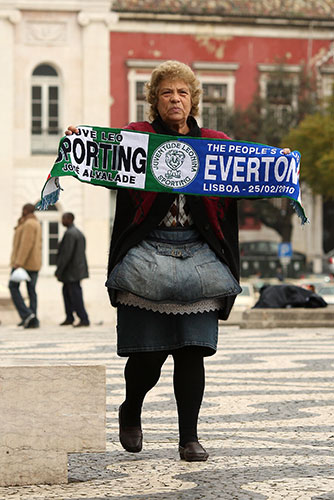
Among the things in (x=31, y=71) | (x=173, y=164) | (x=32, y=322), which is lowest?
(x=32, y=322)

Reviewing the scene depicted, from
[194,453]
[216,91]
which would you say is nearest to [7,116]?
[216,91]

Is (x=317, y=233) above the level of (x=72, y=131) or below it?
below

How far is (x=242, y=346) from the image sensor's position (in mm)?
13383

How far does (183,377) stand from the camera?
233 inches

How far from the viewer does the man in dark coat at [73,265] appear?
18.8 metres

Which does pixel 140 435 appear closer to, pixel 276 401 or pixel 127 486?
pixel 127 486

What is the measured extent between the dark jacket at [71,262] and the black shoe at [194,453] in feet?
42.7

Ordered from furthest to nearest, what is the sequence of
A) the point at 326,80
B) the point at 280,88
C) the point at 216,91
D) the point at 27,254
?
the point at 326,80 < the point at 216,91 < the point at 280,88 < the point at 27,254

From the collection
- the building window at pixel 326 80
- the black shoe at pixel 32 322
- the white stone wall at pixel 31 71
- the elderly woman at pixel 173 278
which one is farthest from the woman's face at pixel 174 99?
the building window at pixel 326 80

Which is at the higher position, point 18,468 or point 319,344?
point 18,468

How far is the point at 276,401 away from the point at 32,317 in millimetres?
10932

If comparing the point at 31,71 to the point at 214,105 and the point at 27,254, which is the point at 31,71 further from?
the point at 27,254

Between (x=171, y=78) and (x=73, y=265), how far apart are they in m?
12.9

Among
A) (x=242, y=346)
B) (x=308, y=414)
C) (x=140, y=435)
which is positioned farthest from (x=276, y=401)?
(x=242, y=346)
